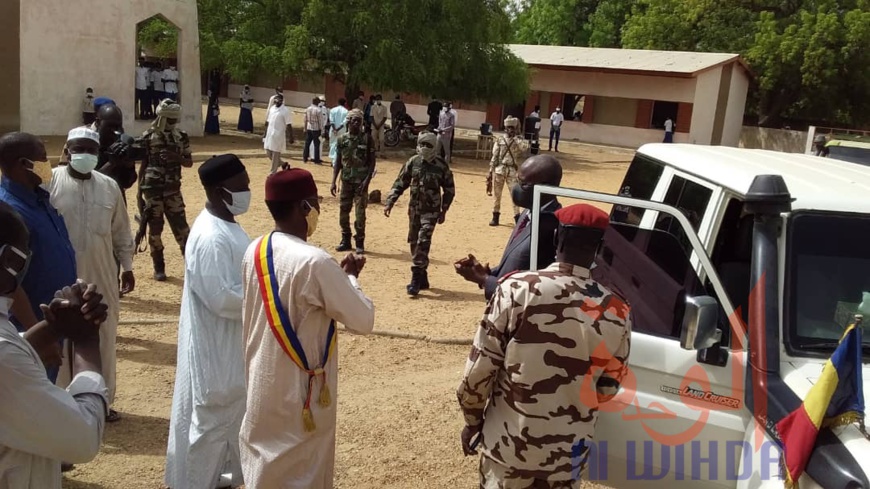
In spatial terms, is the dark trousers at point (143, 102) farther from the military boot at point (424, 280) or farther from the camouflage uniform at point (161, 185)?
the military boot at point (424, 280)

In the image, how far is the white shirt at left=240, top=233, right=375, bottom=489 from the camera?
2934 mm

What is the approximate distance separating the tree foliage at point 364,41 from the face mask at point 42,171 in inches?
698

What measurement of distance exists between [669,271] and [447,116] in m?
18.1

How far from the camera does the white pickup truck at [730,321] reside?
313 centimetres

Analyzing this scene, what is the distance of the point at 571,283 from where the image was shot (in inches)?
106

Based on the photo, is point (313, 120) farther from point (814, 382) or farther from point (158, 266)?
point (814, 382)

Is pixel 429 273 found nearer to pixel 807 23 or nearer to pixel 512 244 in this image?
pixel 512 244

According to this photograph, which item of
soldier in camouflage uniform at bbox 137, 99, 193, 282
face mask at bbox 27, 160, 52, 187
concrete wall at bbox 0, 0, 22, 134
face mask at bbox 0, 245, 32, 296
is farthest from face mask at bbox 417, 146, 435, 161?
concrete wall at bbox 0, 0, 22, 134

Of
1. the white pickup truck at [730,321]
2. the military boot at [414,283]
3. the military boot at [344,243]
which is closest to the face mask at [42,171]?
the white pickup truck at [730,321]

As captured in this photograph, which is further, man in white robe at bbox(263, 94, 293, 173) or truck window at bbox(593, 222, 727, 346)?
man in white robe at bbox(263, 94, 293, 173)

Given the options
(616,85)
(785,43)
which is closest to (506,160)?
(616,85)

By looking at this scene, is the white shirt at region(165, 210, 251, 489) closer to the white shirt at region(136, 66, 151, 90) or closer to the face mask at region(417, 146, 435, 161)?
the face mask at region(417, 146, 435, 161)

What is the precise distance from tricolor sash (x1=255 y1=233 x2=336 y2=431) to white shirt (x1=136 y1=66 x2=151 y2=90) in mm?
19970

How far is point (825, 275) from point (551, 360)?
1521 millimetres
